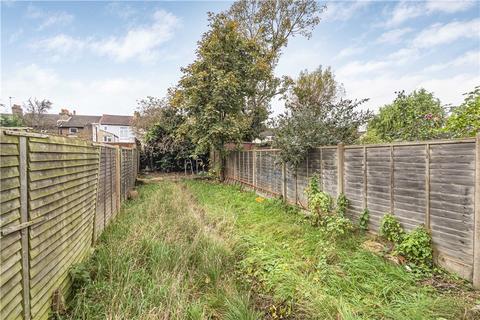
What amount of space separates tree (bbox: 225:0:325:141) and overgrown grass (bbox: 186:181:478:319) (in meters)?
12.5

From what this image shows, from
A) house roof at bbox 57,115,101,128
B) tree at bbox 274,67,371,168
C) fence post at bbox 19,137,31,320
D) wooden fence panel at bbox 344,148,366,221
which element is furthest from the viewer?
house roof at bbox 57,115,101,128

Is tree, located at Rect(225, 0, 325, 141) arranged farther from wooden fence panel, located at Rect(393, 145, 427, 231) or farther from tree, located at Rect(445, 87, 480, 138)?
wooden fence panel, located at Rect(393, 145, 427, 231)

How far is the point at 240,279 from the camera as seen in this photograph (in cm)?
356

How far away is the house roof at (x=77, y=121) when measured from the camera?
36.7m

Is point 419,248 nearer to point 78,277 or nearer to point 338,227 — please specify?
point 338,227

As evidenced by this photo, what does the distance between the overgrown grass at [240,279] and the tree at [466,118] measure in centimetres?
305

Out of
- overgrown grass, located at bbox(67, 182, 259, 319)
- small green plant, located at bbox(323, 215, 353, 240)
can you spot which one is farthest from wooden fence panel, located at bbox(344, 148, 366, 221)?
overgrown grass, located at bbox(67, 182, 259, 319)

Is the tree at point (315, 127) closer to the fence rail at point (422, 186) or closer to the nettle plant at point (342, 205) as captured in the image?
the fence rail at point (422, 186)

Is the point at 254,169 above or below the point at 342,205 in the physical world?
above

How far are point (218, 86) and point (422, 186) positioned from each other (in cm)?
987

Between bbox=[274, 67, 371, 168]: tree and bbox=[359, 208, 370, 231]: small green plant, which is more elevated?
bbox=[274, 67, 371, 168]: tree

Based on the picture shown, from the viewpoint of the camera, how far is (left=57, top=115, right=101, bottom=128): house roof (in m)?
36.7

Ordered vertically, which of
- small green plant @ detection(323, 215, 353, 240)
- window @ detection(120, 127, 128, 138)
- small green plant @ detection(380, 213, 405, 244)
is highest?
window @ detection(120, 127, 128, 138)

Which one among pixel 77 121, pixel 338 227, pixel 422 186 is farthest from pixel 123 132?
pixel 422 186
